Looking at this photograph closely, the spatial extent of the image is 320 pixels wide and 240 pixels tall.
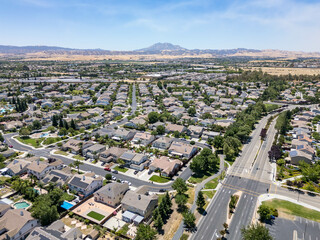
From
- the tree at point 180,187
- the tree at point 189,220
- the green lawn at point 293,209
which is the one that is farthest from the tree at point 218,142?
the tree at point 189,220

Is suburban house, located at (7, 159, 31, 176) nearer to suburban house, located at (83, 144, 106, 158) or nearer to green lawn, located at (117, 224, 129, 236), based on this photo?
suburban house, located at (83, 144, 106, 158)

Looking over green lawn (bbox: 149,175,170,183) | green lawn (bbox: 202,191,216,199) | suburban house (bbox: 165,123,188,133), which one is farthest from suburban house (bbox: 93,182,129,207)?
suburban house (bbox: 165,123,188,133)

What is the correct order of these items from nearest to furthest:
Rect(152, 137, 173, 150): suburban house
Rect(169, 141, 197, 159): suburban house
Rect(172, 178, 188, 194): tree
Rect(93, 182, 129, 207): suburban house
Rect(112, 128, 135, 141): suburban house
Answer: Rect(93, 182, 129, 207): suburban house
Rect(172, 178, 188, 194): tree
Rect(169, 141, 197, 159): suburban house
Rect(152, 137, 173, 150): suburban house
Rect(112, 128, 135, 141): suburban house

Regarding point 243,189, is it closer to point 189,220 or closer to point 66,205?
point 189,220

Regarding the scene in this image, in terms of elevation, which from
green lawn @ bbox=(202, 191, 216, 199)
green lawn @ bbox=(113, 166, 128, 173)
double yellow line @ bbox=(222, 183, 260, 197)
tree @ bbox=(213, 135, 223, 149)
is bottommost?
green lawn @ bbox=(113, 166, 128, 173)

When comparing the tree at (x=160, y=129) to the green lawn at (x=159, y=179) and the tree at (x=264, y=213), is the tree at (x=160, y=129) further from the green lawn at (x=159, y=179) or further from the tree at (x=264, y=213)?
the tree at (x=264, y=213)

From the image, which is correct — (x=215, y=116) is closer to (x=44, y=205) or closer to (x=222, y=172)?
(x=222, y=172)
